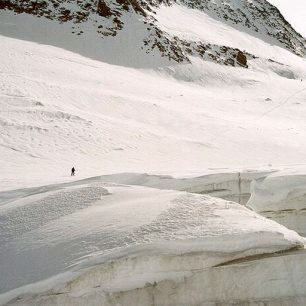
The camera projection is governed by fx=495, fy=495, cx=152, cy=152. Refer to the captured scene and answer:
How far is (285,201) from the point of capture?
334 inches

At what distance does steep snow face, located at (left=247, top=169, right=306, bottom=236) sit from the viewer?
8.40 m

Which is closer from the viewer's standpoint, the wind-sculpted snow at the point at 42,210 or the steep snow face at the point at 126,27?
the wind-sculpted snow at the point at 42,210

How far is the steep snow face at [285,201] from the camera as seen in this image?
8.40 meters

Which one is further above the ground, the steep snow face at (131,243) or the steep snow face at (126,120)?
the steep snow face at (126,120)

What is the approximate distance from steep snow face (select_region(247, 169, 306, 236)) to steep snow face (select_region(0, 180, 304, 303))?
10.9 ft

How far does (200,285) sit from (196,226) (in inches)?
21.9

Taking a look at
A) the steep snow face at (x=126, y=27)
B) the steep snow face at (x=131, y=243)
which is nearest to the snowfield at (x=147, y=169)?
the steep snow face at (x=131, y=243)

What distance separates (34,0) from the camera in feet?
130

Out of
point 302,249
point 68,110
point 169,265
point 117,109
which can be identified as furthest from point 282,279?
point 117,109

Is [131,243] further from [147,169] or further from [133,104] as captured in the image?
[133,104]

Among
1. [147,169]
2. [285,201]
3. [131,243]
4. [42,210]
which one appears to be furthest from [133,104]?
[131,243]

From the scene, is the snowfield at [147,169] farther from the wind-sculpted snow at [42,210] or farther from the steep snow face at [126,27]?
the steep snow face at [126,27]

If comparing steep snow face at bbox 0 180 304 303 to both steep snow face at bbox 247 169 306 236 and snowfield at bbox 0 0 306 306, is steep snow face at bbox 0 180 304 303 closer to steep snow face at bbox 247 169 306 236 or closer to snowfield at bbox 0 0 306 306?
snowfield at bbox 0 0 306 306

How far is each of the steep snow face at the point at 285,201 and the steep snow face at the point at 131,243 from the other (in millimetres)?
3320
